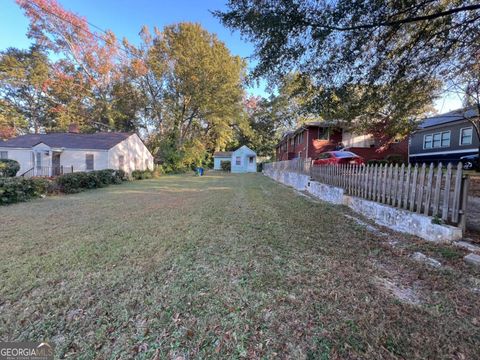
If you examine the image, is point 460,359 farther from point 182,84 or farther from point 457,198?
point 182,84

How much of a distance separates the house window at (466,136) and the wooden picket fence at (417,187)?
1554cm

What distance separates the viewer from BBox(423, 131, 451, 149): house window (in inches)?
699

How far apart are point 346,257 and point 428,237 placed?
1.79 m

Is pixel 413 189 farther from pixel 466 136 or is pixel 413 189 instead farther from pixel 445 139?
pixel 445 139

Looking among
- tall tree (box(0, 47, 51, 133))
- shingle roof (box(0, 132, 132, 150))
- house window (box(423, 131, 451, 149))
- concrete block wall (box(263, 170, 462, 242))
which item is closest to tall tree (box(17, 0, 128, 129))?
tall tree (box(0, 47, 51, 133))

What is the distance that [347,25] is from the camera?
178 inches

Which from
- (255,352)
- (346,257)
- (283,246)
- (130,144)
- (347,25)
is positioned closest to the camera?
(255,352)

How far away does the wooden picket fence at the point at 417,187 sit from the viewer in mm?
3662

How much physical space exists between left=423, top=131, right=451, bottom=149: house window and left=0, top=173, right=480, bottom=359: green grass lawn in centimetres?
1927

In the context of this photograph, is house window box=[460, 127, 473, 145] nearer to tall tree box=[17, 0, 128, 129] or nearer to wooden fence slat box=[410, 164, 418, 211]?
wooden fence slat box=[410, 164, 418, 211]

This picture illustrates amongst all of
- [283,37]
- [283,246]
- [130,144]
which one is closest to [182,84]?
[130,144]

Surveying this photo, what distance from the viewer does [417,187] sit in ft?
14.2

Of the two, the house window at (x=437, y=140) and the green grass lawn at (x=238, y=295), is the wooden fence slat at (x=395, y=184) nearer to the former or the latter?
the green grass lawn at (x=238, y=295)

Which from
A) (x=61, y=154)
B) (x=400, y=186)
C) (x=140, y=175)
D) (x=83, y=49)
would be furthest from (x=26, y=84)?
(x=400, y=186)
